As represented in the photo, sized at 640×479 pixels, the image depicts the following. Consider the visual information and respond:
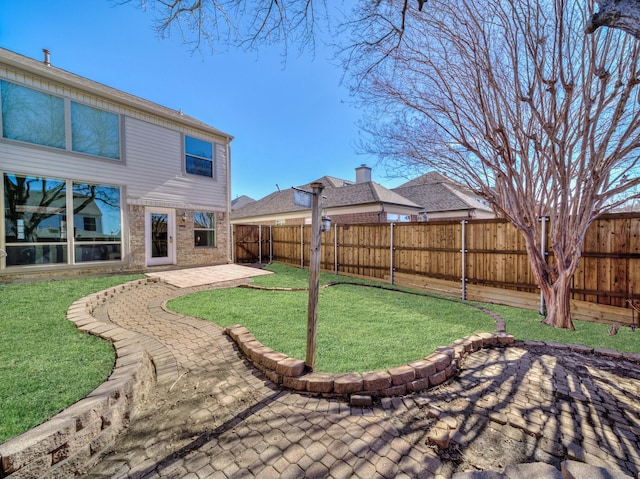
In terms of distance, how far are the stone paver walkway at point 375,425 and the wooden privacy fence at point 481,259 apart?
253cm

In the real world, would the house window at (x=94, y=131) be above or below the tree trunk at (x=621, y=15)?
above

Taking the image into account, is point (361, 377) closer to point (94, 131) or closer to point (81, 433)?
point (81, 433)

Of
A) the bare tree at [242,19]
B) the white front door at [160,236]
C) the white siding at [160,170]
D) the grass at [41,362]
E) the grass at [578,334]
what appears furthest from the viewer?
the white front door at [160,236]

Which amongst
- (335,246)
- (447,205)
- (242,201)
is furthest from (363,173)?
(242,201)

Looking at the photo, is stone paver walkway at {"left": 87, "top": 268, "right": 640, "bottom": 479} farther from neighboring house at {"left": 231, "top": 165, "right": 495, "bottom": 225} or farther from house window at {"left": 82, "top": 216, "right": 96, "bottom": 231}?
neighboring house at {"left": 231, "top": 165, "right": 495, "bottom": 225}

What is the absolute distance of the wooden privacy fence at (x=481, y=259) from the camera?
4980 millimetres

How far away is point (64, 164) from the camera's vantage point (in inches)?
310

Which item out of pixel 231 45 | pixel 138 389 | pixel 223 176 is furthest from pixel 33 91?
pixel 138 389

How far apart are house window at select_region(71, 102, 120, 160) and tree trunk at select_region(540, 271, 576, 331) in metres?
12.4

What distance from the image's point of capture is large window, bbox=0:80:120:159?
23.5 ft

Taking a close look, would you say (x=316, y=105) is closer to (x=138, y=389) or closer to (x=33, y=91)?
(x=33, y=91)

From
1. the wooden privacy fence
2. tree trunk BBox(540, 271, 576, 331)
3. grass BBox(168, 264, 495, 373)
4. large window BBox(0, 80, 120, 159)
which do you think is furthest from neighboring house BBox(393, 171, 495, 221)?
large window BBox(0, 80, 120, 159)

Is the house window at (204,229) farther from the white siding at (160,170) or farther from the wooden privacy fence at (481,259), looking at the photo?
the wooden privacy fence at (481,259)

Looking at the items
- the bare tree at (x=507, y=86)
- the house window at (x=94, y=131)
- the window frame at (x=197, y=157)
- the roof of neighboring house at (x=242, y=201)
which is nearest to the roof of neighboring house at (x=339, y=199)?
the window frame at (x=197, y=157)
